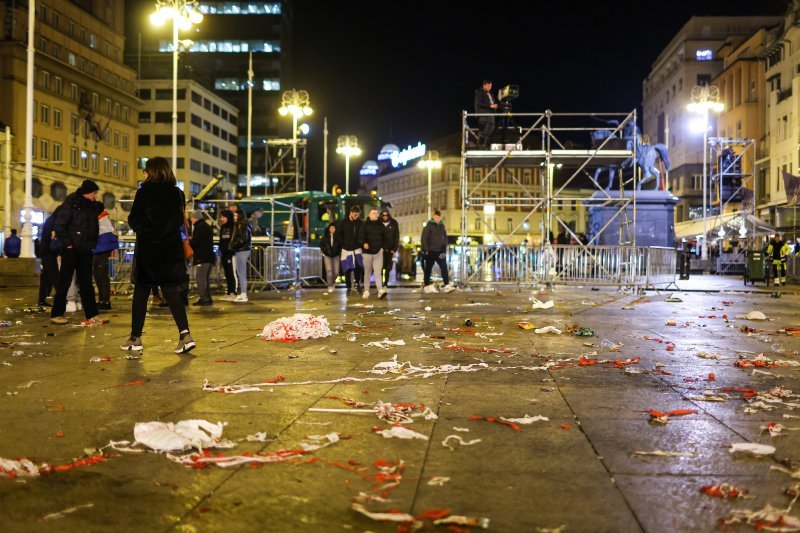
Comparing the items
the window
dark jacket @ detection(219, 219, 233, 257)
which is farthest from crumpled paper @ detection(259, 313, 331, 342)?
the window

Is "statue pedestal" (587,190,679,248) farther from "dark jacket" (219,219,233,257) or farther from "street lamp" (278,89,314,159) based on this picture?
"street lamp" (278,89,314,159)

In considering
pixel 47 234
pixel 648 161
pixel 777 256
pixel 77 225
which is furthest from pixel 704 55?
pixel 77 225

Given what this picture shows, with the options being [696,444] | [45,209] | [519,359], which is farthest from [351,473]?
[45,209]

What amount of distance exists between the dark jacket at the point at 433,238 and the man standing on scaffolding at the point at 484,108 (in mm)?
3949

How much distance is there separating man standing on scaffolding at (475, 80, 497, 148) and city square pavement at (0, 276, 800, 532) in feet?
46.7

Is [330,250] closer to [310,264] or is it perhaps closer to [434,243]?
[434,243]

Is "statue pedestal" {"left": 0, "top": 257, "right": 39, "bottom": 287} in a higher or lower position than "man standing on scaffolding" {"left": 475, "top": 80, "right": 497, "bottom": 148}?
lower

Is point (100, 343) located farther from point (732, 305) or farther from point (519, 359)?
point (732, 305)

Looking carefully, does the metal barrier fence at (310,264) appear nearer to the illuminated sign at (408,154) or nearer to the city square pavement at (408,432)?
the city square pavement at (408,432)

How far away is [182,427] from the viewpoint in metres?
3.93

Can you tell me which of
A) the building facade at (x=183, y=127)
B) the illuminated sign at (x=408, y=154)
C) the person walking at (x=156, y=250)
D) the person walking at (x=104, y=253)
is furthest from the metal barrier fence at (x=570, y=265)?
the illuminated sign at (x=408, y=154)

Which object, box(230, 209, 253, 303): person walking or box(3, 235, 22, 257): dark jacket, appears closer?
box(230, 209, 253, 303): person walking

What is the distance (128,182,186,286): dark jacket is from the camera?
7.39m

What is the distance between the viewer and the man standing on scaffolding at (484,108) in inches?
869
